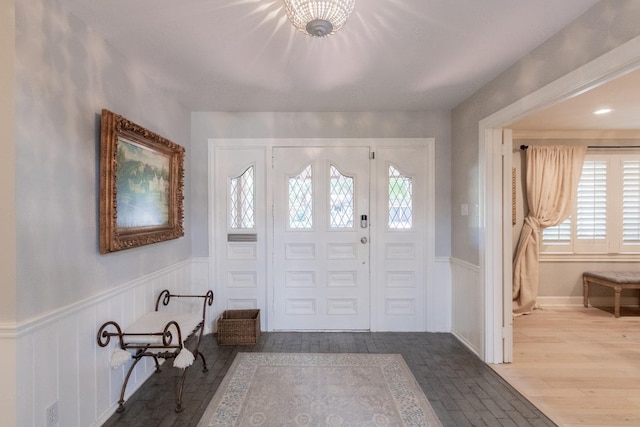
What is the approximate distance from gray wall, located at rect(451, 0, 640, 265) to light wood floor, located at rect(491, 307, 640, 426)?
100cm

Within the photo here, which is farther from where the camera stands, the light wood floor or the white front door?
the white front door

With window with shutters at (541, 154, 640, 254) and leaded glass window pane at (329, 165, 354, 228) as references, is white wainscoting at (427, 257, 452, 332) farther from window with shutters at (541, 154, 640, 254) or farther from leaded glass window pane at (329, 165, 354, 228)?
window with shutters at (541, 154, 640, 254)

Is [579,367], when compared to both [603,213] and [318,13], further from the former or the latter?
[318,13]

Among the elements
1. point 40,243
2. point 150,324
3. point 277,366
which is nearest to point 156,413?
point 150,324

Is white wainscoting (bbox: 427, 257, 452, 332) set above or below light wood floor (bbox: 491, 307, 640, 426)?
above

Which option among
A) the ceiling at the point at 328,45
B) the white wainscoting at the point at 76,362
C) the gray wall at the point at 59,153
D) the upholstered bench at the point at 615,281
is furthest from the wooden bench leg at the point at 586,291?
the gray wall at the point at 59,153

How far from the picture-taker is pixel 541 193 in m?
4.13

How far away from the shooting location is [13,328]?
4.61 ft

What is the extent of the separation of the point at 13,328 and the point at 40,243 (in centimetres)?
39

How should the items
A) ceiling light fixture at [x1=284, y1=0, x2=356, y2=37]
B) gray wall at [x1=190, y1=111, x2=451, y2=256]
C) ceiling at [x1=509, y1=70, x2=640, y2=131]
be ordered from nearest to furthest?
ceiling light fixture at [x1=284, y1=0, x2=356, y2=37] → ceiling at [x1=509, y1=70, x2=640, y2=131] → gray wall at [x1=190, y1=111, x2=451, y2=256]

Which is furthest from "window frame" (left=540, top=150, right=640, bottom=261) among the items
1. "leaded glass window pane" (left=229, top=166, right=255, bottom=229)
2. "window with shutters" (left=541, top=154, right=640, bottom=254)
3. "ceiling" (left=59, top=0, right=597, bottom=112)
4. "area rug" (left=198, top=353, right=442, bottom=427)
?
"leaded glass window pane" (left=229, top=166, right=255, bottom=229)

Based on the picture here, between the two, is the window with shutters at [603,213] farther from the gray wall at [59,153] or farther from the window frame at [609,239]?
the gray wall at [59,153]

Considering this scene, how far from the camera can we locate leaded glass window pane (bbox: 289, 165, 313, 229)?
137 inches

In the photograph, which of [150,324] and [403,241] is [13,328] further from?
[403,241]
